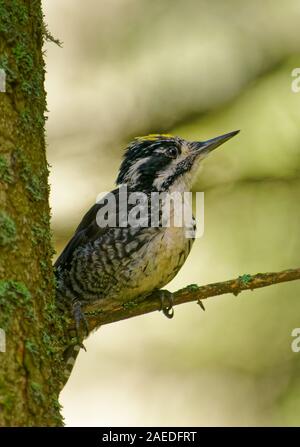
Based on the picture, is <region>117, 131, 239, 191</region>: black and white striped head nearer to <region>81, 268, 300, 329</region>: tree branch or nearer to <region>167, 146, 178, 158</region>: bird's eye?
<region>167, 146, 178, 158</region>: bird's eye

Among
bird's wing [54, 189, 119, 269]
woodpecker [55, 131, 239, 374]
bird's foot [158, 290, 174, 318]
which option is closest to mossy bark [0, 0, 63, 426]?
woodpecker [55, 131, 239, 374]

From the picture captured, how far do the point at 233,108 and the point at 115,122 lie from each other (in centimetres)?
71

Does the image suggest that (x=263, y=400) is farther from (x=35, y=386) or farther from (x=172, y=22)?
(x=35, y=386)

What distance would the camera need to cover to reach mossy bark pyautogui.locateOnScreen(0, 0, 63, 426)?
2.21m

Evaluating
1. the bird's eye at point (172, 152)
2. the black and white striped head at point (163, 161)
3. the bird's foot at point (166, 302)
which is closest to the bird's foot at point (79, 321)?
the bird's foot at point (166, 302)

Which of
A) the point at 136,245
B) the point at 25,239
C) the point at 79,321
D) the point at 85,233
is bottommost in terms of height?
the point at 79,321

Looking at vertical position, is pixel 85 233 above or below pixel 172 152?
below

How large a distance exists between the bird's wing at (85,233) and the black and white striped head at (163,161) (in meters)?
0.15

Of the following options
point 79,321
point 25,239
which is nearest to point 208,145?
point 79,321

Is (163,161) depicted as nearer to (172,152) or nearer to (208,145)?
(172,152)

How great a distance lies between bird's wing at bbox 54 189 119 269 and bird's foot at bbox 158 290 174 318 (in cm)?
45

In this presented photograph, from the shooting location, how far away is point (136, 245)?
3.97 m

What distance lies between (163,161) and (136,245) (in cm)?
59

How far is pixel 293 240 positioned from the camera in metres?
4.41
